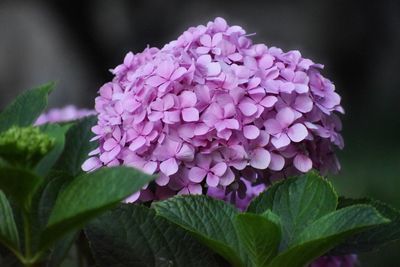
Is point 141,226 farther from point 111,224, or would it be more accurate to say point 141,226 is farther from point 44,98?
point 44,98

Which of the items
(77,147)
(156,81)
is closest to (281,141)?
(156,81)

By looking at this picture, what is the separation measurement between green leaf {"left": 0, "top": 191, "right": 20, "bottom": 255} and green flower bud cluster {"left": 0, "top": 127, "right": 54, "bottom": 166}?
0.07 metres

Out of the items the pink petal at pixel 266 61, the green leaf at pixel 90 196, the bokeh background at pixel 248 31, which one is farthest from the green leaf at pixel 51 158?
the bokeh background at pixel 248 31

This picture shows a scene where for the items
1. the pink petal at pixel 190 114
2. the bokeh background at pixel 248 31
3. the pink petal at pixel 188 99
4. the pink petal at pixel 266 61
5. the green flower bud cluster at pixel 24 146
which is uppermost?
the green flower bud cluster at pixel 24 146

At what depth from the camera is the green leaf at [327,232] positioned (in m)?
0.70

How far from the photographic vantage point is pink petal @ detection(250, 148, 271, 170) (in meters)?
0.84

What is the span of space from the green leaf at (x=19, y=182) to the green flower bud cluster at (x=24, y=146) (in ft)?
0.04

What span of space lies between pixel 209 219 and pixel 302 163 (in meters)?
0.14

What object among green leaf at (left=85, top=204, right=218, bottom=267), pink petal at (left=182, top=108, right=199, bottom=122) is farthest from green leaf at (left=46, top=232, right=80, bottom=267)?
Answer: pink petal at (left=182, top=108, right=199, bottom=122)

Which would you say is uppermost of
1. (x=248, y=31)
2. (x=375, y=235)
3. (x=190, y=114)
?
(x=190, y=114)

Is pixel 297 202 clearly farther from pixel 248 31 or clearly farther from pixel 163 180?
pixel 248 31

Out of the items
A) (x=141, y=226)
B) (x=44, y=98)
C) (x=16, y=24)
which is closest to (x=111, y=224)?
(x=141, y=226)

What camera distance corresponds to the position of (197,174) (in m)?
0.83

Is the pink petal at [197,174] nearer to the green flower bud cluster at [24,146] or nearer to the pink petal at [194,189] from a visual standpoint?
the pink petal at [194,189]
